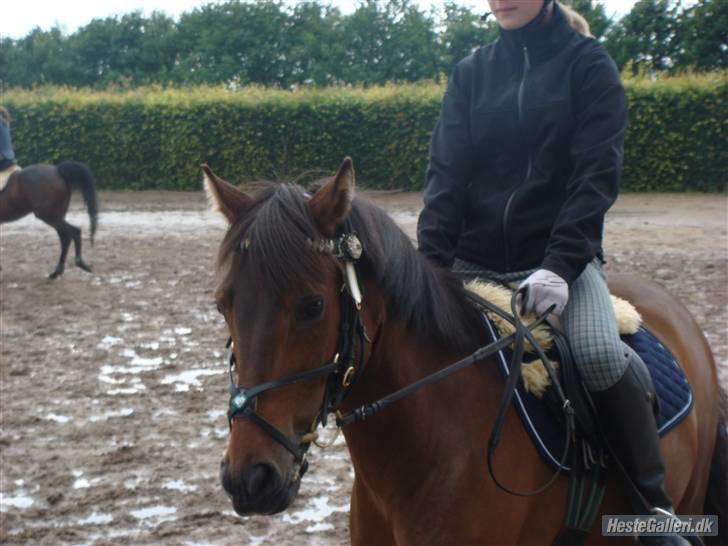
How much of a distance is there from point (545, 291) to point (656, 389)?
67cm

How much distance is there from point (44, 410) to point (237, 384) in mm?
4668

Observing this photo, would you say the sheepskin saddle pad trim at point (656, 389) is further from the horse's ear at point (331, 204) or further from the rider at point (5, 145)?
the rider at point (5, 145)

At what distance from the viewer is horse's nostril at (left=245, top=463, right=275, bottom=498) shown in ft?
6.27

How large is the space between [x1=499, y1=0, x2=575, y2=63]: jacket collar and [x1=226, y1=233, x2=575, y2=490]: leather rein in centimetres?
89

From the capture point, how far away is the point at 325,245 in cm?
213

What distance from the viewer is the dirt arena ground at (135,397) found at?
4.34 meters

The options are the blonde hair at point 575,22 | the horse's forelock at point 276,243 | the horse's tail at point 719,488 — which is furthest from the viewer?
the horse's tail at point 719,488

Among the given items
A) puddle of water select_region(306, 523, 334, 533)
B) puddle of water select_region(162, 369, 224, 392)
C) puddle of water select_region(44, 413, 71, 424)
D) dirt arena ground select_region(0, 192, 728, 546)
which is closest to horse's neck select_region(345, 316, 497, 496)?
dirt arena ground select_region(0, 192, 728, 546)

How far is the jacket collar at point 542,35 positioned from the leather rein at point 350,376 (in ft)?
2.91

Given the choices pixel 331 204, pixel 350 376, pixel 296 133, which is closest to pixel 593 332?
pixel 350 376

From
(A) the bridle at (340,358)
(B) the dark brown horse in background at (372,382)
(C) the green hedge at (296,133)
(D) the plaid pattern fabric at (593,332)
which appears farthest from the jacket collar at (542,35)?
(C) the green hedge at (296,133)

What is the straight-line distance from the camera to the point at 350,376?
2.16 meters

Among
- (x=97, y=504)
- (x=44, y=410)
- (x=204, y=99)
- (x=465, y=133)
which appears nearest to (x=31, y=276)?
(x=44, y=410)

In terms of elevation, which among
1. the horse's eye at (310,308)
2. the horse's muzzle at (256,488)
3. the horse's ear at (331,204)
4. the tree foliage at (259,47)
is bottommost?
the horse's muzzle at (256,488)
